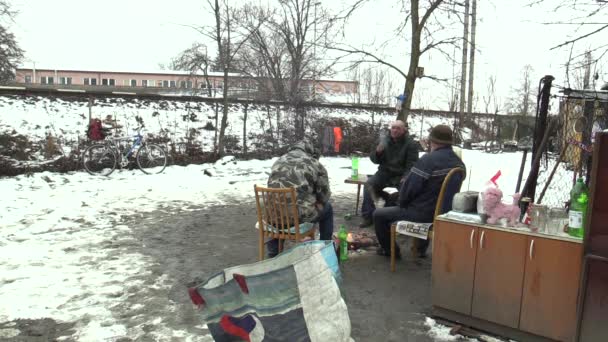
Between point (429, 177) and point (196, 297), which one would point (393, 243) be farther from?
point (196, 297)

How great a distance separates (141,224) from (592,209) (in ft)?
17.8

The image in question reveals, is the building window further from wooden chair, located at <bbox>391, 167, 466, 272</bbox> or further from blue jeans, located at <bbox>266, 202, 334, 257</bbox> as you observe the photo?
wooden chair, located at <bbox>391, 167, 466, 272</bbox>

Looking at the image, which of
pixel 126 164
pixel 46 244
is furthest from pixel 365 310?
pixel 126 164

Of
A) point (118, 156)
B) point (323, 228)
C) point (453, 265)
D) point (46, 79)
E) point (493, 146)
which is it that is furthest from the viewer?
point (46, 79)

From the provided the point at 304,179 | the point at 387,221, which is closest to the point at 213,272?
the point at 304,179

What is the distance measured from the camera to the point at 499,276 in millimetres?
3164

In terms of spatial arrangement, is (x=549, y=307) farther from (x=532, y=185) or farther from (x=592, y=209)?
(x=532, y=185)

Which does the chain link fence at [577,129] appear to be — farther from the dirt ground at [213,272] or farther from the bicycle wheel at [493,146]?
the bicycle wheel at [493,146]

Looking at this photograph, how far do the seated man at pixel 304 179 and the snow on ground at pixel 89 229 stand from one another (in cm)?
138

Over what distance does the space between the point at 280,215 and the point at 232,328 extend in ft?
7.11

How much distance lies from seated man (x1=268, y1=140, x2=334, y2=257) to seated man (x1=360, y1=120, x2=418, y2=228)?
1.76 metres

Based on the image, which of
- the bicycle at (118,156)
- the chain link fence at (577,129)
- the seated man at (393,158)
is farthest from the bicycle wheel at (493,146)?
the chain link fence at (577,129)

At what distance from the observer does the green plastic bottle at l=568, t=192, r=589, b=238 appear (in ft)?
9.46

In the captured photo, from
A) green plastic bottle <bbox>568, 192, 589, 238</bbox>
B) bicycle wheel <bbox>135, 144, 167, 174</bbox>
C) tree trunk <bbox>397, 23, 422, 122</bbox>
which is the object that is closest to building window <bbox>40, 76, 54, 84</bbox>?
bicycle wheel <bbox>135, 144, 167, 174</bbox>
